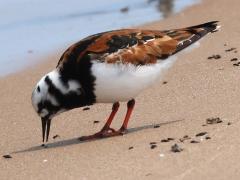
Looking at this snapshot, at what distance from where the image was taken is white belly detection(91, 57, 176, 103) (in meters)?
6.46

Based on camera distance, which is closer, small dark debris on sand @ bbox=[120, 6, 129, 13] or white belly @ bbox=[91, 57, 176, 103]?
white belly @ bbox=[91, 57, 176, 103]

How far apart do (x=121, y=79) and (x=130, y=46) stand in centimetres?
34

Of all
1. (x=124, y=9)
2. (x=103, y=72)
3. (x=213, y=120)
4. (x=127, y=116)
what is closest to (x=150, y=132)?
(x=127, y=116)

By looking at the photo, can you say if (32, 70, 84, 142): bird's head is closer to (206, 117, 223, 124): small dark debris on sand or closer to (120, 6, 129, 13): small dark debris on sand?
(206, 117, 223, 124): small dark debris on sand

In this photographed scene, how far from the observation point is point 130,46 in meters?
6.70

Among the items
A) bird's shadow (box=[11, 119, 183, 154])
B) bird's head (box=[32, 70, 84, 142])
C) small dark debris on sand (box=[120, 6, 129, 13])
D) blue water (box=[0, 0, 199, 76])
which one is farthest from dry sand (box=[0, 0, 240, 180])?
small dark debris on sand (box=[120, 6, 129, 13])

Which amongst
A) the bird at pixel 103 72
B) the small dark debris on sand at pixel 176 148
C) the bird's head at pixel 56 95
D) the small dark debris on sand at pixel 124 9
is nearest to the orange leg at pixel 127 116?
the bird at pixel 103 72

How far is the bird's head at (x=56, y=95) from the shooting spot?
21.5 ft

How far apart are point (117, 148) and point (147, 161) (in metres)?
0.72

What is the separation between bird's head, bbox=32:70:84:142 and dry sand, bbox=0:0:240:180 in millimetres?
352

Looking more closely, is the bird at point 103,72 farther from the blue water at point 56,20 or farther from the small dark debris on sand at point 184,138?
the blue water at point 56,20

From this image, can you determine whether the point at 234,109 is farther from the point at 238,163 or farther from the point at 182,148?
the point at 238,163

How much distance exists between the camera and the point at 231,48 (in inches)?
359

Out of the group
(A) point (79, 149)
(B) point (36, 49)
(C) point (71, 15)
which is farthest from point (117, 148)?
(C) point (71, 15)
